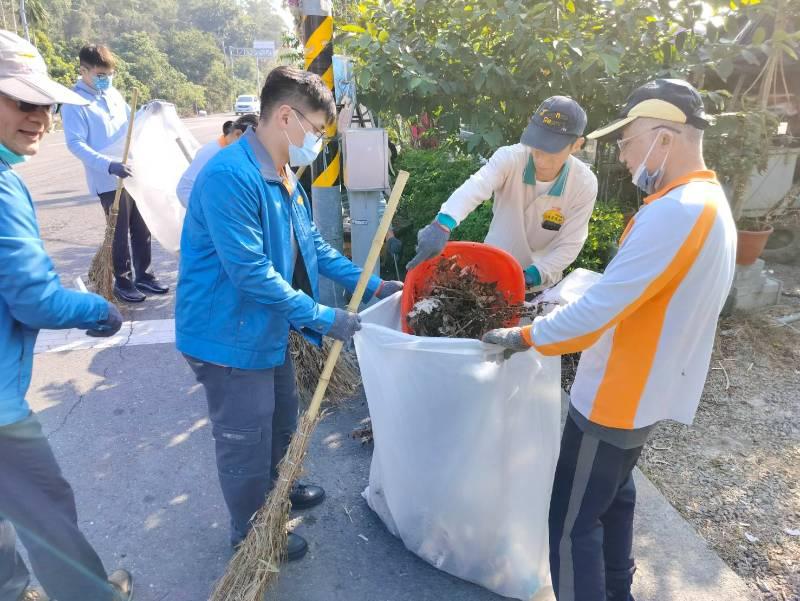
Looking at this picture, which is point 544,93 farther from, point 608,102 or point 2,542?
point 2,542

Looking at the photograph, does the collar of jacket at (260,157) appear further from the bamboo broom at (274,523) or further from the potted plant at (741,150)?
the potted plant at (741,150)

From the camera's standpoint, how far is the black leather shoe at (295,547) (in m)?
2.34

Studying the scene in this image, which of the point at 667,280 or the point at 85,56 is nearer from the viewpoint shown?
the point at 667,280

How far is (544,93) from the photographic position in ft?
13.0

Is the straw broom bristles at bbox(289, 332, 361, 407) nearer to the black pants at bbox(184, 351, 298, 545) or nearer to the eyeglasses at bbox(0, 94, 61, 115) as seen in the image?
A: the black pants at bbox(184, 351, 298, 545)

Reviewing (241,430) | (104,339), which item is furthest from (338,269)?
(104,339)

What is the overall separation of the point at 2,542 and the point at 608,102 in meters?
4.15

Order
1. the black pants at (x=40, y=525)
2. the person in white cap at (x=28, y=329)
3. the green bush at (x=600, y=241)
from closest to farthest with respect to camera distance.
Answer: the person in white cap at (x=28, y=329)
the black pants at (x=40, y=525)
the green bush at (x=600, y=241)

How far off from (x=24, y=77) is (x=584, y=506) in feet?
6.77

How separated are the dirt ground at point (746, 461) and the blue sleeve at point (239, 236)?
2182mm

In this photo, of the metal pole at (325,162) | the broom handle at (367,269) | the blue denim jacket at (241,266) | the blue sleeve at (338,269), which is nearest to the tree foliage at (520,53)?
the metal pole at (325,162)

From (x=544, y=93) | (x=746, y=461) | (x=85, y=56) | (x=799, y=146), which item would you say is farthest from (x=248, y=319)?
(x=799, y=146)

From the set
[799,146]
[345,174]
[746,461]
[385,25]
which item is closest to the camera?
[746,461]

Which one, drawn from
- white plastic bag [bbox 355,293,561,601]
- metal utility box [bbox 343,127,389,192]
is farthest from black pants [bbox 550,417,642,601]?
metal utility box [bbox 343,127,389,192]
